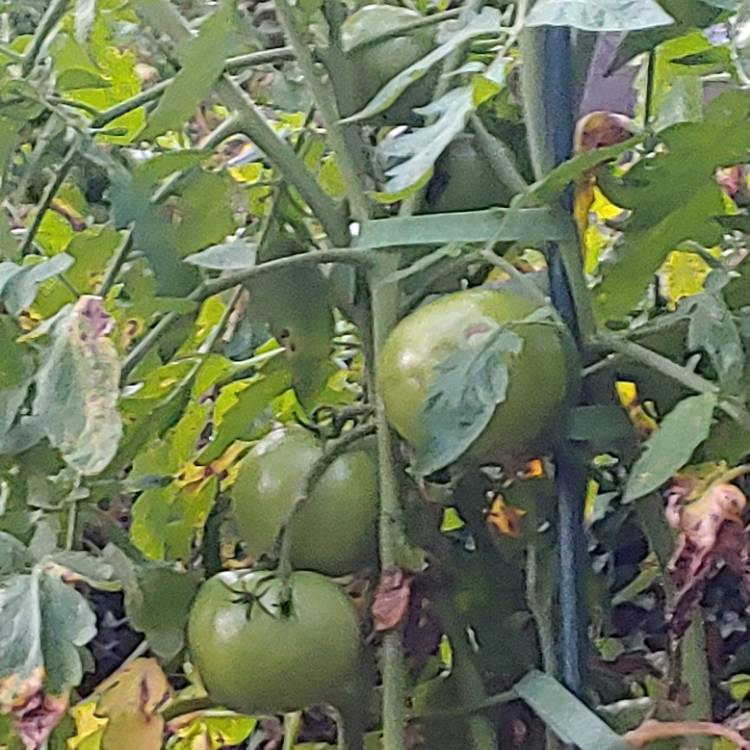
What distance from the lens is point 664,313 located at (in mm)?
568

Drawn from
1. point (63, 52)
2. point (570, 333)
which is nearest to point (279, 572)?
point (570, 333)

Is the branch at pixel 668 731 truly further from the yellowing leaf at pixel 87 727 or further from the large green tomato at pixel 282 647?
the yellowing leaf at pixel 87 727

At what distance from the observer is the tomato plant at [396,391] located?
0.45 m

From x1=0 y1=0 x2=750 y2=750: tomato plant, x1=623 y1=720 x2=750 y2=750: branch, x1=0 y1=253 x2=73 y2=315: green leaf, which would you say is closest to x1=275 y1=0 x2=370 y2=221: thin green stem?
x1=0 y1=0 x2=750 y2=750: tomato plant

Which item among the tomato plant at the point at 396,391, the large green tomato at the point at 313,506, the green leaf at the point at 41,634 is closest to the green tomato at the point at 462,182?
the tomato plant at the point at 396,391

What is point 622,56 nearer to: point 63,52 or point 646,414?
point 646,414

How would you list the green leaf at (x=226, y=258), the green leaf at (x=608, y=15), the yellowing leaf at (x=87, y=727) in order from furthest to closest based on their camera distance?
1. the yellowing leaf at (x=87, y=727)
2. the green leaf at (x=226, y=258)
3. the green leaf at (x=608, y=15)

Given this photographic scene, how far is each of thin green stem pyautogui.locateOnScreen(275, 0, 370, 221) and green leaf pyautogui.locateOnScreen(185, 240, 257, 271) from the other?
0.14ft

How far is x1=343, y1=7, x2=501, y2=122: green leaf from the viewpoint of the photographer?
1.42 feet

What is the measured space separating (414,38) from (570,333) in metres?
0.14

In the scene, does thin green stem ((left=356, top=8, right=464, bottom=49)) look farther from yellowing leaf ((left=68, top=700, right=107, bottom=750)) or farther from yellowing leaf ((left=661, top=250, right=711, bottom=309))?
yellowing leaf ((left=68, top=700, right=107, bottom=750))

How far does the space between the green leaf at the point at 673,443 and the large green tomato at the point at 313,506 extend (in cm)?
11

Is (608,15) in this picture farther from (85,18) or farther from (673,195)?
(85,18)

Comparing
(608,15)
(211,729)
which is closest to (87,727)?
(211,729)
